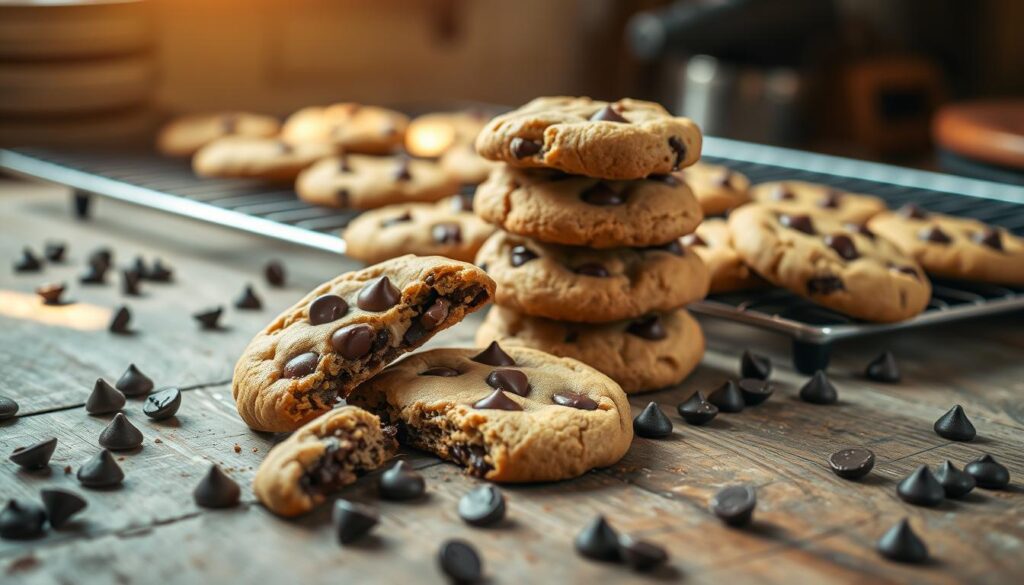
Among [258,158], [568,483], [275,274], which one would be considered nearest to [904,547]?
[568,483]

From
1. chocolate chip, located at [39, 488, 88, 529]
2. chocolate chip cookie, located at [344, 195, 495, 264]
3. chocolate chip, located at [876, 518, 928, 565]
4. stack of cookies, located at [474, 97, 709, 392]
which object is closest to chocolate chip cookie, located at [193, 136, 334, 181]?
chocolate chip cookie, located at [344, 195, 495, 264]

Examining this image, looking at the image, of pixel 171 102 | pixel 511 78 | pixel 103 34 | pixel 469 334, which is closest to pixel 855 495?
pixel 469 334

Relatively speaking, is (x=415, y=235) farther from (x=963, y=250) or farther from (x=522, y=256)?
(x=963, y=250)

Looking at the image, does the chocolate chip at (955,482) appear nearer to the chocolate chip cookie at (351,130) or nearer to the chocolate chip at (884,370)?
the chocolate chip at (884,370)

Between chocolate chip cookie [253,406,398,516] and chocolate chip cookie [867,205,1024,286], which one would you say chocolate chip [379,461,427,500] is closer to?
chocolate chip cookie [253,406,398,516]

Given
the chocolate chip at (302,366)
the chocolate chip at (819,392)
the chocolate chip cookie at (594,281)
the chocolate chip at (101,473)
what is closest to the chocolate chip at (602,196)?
the chocolate chip cookie at (594,281)
